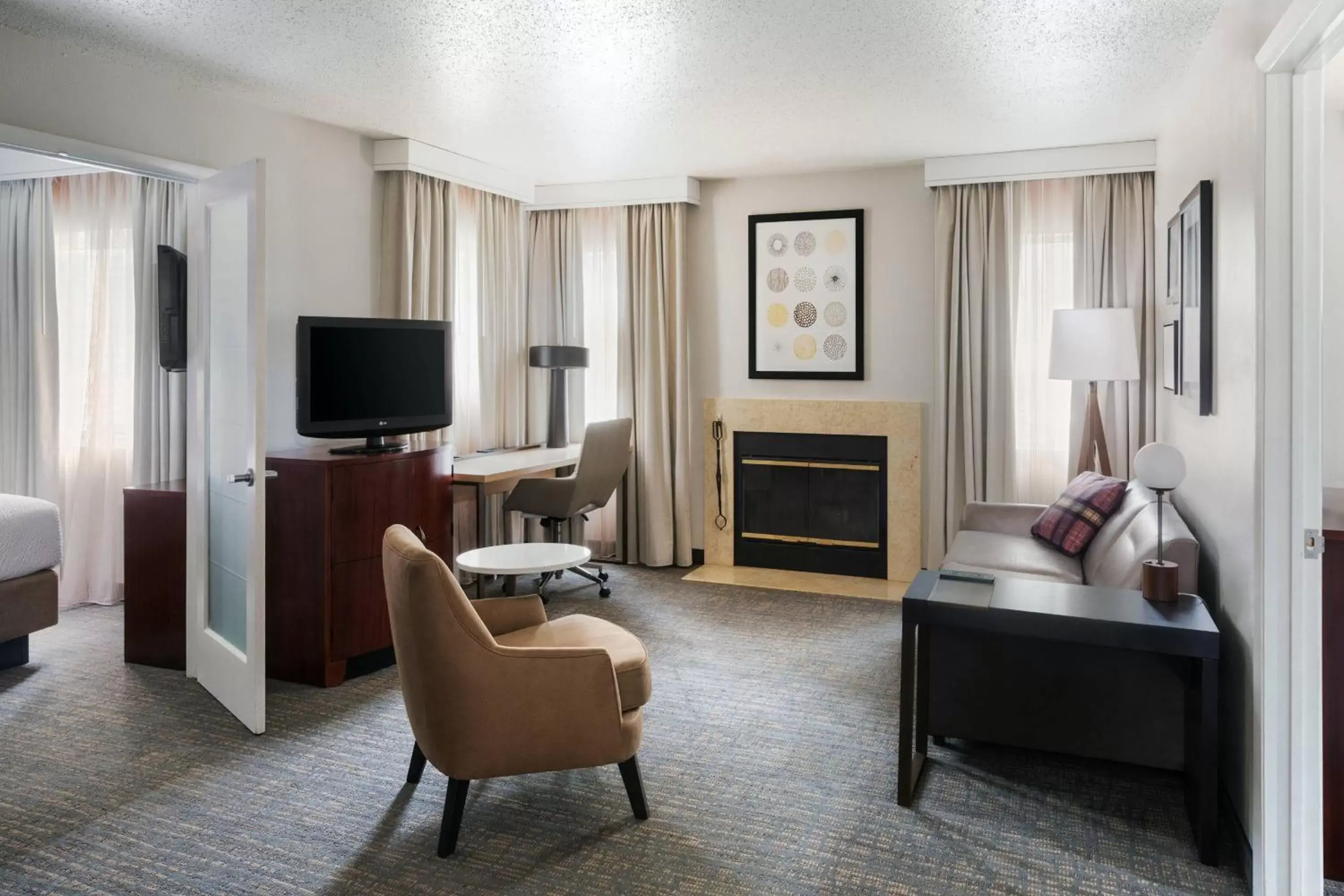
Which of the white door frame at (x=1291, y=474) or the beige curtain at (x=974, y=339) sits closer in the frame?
the white door frame at (x=1291, y=474)

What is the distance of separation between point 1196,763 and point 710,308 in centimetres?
410

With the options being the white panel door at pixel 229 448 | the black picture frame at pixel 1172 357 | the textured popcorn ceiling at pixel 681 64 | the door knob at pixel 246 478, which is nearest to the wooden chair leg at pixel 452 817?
the white panel door at pixel 229 448

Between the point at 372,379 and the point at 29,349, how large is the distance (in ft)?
7.43

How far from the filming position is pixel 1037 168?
5.03 meters

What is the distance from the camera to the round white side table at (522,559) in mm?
3949

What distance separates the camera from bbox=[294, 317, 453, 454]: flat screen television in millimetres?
4023

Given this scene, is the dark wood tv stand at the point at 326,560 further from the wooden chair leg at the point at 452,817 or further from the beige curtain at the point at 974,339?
the beige curtain at the point at 974,339

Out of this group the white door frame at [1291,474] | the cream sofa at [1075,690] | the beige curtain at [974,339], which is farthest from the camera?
the beige curtain at [974,339]

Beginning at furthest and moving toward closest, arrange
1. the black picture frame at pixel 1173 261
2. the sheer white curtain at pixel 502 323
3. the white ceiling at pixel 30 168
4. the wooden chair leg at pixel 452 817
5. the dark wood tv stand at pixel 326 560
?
the sheer white curtain at pixel 502 323, the white ceiling at pixel 30 168, the dark wood tv stand at pixel 326 560, the black picture frame at pixel 1173 261, the wooden chair leg at pixel 452 817

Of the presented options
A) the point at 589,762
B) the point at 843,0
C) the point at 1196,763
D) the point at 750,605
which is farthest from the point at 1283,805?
the point at 750,605

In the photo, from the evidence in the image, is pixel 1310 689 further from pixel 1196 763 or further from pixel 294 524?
pixel 294 524

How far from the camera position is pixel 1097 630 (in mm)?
2479

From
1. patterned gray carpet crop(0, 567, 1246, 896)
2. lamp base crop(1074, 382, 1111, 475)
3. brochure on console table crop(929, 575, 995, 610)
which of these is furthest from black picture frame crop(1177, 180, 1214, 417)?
lamp base crop(1074, 382, 1111, 475)

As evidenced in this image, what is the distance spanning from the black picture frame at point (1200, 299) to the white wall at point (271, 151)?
3673 millimetres
